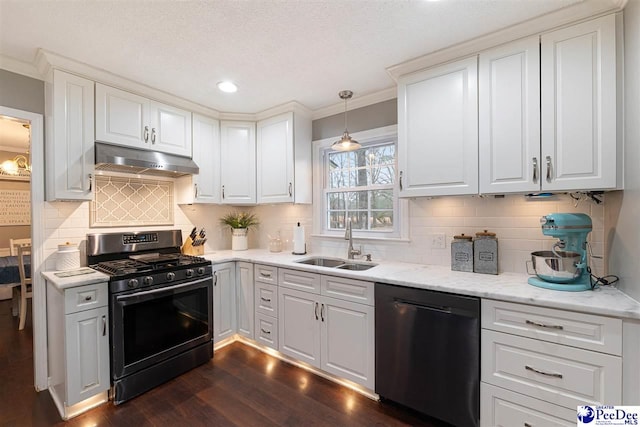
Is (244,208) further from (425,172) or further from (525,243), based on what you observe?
(525,243)

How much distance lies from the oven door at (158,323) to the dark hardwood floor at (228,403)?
27cm

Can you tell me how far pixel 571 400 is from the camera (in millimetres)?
1408

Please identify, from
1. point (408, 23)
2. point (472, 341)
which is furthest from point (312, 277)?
point (408, 23)

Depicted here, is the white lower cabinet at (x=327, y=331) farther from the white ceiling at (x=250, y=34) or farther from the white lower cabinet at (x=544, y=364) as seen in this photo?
the white ceiling at (x=250, y=34)

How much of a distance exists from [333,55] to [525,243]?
1.97 metres

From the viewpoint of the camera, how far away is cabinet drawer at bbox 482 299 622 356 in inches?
52.8

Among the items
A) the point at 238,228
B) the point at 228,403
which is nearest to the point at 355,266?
the point at 228,403

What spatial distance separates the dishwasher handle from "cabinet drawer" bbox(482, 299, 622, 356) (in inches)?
3.7

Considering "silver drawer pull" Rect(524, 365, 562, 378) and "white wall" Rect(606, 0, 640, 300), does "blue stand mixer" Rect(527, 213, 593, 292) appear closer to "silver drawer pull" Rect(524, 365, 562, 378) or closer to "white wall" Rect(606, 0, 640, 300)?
"white wall" Rect(606, 0, 640, 300)

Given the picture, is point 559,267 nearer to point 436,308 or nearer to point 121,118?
point 436,308

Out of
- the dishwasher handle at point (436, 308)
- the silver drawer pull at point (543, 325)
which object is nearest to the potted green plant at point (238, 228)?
the dishwasher handle at point (436, 308)

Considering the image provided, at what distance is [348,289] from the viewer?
2.16 m

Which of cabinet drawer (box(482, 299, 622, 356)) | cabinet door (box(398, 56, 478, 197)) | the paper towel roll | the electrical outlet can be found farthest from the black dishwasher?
the paper towel roll

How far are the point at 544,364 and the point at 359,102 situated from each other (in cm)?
251
